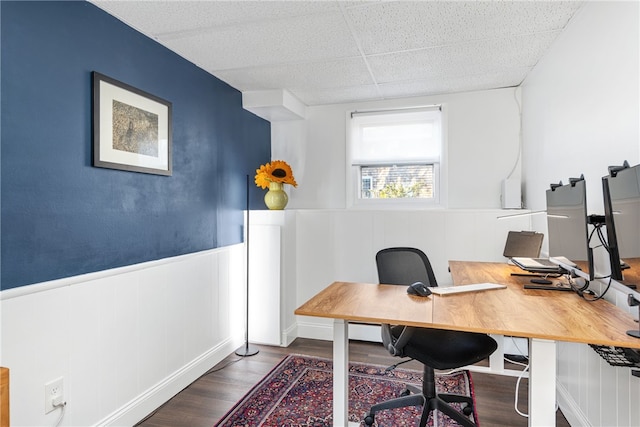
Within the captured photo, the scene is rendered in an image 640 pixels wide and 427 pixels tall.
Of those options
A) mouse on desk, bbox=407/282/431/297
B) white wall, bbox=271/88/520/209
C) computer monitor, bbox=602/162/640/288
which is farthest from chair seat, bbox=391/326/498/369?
Answer: white wall, bbox=271/88/520/209

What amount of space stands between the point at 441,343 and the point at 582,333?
2.71 ft

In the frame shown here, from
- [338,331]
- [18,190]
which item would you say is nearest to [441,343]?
[338,331]

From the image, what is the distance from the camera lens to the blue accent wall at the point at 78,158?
5.20 feet

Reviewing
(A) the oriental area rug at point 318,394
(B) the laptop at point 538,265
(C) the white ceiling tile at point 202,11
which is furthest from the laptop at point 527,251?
(C) the white ceiling tile at point 202,11

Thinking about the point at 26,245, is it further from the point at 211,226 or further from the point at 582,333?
the point at 582,333

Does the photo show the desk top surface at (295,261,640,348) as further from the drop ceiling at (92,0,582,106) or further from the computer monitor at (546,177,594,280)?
the drop ceiling at (92,0,582,106)

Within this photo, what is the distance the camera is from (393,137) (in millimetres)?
3818

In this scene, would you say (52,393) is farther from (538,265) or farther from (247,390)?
(538,265)

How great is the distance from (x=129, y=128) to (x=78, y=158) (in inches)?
15.9

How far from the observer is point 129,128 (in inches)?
86.1

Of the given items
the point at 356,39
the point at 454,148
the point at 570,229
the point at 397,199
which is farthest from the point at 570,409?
the point at 356,39

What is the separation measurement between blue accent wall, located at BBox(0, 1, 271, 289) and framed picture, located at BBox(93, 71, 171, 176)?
5cm

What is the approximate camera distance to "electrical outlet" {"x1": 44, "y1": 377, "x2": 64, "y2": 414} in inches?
67.0

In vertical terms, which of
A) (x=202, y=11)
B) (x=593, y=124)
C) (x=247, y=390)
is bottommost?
(x=247, y=390)
